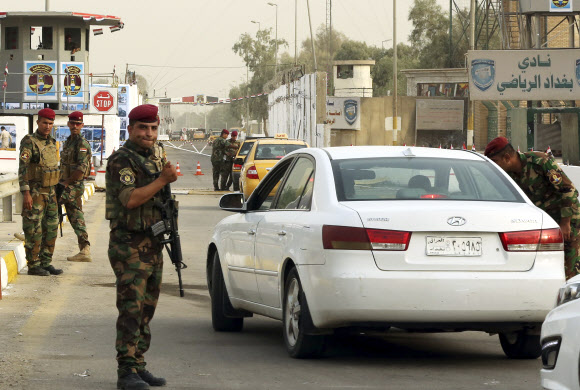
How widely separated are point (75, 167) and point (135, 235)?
757 centimetres

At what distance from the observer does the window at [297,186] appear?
8.14 m

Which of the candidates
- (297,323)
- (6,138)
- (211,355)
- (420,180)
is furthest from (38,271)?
(6,138)

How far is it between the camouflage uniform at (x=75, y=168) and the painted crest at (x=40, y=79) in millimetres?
23652

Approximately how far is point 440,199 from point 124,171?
218cm

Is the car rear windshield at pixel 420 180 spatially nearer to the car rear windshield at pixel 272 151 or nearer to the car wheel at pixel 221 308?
the car wheel at pixel 221 308

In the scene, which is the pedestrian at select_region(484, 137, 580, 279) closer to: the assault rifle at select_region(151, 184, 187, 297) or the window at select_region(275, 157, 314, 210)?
the window at select_region(275, 157, 314, 210)

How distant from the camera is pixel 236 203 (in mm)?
9164

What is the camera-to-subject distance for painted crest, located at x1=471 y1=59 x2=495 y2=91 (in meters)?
51.3

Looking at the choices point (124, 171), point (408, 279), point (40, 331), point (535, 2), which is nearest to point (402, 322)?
point (408, 279)

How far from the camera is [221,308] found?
934 cm

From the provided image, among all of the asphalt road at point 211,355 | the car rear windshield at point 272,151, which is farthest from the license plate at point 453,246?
the car rear windshield at point 272,151

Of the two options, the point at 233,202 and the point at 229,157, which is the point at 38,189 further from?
the point at 229,157

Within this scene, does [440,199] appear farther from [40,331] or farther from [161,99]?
[161,99]

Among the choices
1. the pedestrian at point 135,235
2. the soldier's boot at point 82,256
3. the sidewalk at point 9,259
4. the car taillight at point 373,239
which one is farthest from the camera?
the soldier's boot at point 82,256
